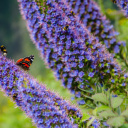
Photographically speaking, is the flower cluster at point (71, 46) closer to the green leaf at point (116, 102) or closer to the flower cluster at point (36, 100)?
the flower cluster at point (36, 100)

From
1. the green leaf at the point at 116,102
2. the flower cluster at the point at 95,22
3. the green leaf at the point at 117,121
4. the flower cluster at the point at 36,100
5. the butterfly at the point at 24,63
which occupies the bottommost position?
the green leaf at the point at 117,121

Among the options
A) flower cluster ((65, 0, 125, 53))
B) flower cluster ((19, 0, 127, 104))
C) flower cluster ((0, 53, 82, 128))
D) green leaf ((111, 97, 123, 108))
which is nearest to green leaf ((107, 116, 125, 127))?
green leaf ((111, 97, 123, 108))

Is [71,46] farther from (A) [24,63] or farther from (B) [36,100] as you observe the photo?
(B) [36,100]

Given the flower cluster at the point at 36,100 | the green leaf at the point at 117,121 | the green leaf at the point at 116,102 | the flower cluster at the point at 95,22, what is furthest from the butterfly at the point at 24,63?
the green leaf at the point at 117,121

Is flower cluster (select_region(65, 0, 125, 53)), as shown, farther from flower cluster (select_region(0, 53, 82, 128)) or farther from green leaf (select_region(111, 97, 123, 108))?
green leaf (select_region(111, 97, 123, 108))

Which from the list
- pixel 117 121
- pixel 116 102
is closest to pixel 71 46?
pixel 116 102

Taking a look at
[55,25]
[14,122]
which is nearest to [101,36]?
[55,25]

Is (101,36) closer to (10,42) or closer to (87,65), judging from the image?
(87,65)
